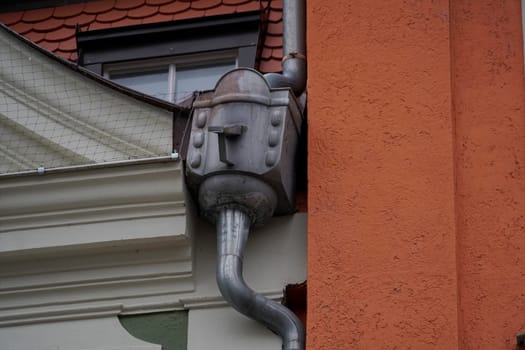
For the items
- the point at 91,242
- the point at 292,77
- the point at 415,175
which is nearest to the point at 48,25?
the point at 292,77

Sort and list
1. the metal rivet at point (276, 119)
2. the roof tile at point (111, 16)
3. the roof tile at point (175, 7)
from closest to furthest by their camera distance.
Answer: the metal rivet at point (276, 119)
the roof tile at point (175, 7)
the roof tile at point (111, 16)

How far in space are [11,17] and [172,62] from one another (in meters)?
1.21

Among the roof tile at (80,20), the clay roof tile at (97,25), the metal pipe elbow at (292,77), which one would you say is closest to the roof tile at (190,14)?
the clay roof tile at (97,25)

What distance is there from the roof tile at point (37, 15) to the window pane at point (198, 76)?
3.40 ft

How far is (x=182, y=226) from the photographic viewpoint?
27.4 feet

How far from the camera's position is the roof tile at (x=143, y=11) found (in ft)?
33.2

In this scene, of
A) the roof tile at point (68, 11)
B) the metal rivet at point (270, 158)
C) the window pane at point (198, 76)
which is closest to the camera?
the metal rivet at point (270, 158)

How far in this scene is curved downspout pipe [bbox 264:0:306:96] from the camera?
8.73 m

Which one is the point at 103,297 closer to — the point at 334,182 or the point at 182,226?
the point at 182,226

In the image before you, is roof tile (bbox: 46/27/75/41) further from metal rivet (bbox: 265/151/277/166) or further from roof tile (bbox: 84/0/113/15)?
metal rivet (bbox: 265/151/277/166)

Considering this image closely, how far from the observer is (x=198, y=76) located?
9.78 m

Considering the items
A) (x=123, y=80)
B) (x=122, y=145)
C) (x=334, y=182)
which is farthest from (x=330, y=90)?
(x=123, y=80)

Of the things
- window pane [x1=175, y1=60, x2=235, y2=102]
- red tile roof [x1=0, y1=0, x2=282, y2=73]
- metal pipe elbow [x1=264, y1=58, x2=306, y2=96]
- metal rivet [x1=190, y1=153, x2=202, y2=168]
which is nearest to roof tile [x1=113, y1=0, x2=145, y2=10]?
red tile roof [x1=0, y1=0, x2=282, y2=73]

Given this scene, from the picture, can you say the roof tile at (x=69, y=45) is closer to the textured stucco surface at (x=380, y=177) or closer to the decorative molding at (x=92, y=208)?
the decorative molding at (x=92, y=208)
